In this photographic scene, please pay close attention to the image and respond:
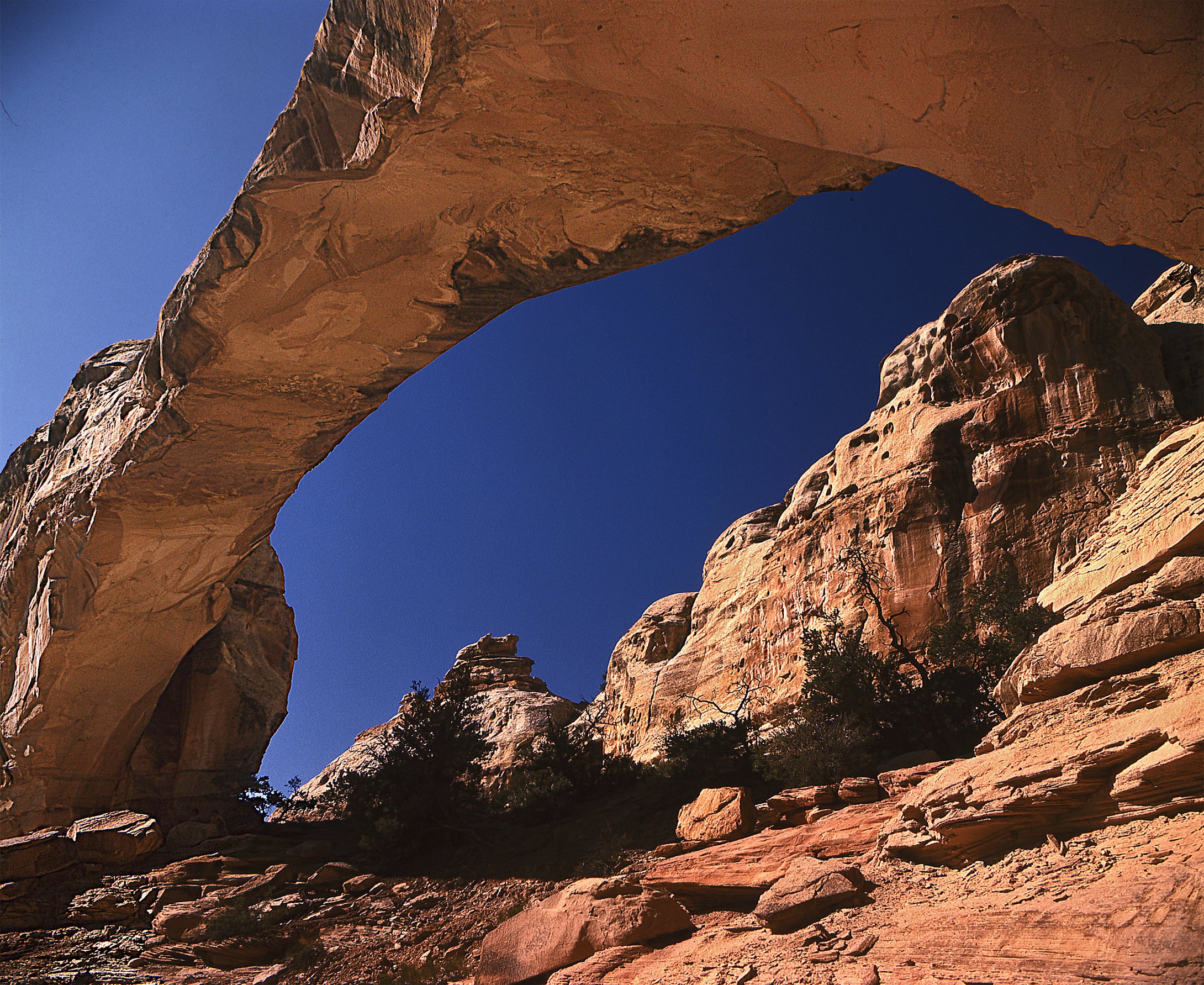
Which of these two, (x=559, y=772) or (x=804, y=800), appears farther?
(x=559, y=772)

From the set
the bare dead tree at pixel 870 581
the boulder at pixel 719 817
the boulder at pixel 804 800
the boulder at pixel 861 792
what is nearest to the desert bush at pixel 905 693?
the bare dead tree at pixel 870 581

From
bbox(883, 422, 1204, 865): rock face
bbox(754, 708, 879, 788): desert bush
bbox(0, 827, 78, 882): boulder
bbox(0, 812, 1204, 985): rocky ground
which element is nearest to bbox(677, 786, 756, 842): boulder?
bbox(0, 812, 1204, 985): rocky ground

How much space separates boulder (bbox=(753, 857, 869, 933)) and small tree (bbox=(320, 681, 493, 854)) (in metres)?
7.30

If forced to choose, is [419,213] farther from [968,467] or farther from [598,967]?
[968,467]

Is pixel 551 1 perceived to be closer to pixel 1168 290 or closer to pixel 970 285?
pixel 970 285

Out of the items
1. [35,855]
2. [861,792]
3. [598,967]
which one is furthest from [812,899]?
[35,855]

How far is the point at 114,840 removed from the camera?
1185cm

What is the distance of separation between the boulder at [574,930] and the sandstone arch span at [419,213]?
4.66 metres

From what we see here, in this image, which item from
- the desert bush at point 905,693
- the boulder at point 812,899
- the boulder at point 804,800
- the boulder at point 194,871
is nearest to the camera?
the boulder at point 812,899

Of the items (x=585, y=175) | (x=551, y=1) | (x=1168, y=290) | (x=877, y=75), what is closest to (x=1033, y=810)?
(x=877, y=75)

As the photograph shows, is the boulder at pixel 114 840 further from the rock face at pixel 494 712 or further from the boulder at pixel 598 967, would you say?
the boulder at pixel 598 967

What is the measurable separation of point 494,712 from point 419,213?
17.2 meters

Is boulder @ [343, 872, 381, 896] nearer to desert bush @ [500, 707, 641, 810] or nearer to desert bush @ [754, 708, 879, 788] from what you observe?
desert bush @ [500, 707, 641, 810]

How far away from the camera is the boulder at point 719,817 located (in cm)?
720
